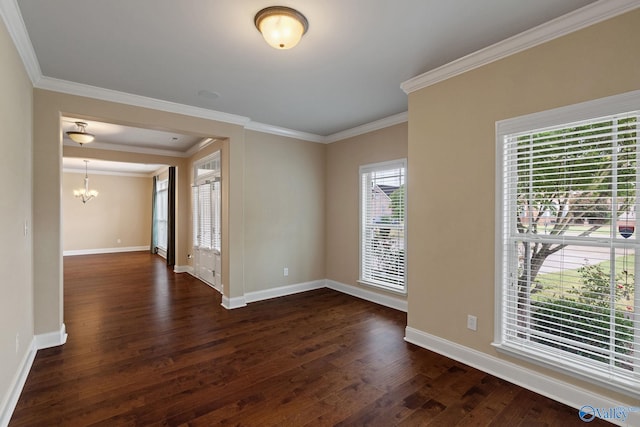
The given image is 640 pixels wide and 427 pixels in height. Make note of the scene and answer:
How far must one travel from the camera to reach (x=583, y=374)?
6.79 ft

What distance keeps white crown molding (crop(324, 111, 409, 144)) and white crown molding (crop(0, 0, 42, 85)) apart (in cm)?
377

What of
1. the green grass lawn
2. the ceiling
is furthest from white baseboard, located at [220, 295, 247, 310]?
the green grass lawn

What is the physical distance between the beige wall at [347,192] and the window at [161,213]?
6245mm

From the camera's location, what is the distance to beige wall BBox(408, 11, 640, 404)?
2.03 m

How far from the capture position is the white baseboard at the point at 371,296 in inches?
166

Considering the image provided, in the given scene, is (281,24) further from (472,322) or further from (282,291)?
(282,291)

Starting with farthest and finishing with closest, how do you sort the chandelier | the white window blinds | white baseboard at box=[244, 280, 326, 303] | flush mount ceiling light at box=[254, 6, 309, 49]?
1. the chandelier
2. the white window blinds
3. white baseboard at box=[244, 280, 326, 303]
4. flush mount ceiling light at box=[254, 6, 309, 49]

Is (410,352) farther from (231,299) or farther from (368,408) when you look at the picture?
(231,299)

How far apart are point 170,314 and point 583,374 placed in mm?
4390

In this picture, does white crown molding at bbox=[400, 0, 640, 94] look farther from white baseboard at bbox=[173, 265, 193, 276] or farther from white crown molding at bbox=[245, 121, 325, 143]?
white baseboard at bbox=[173, 265, 193, 276]

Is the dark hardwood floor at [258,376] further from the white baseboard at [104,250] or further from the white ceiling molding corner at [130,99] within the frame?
the white baseboard at [104,250]

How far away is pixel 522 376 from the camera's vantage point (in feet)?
7.77

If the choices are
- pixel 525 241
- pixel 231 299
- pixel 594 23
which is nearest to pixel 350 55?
pixel 594 23

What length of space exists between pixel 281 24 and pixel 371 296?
12.6 feet
